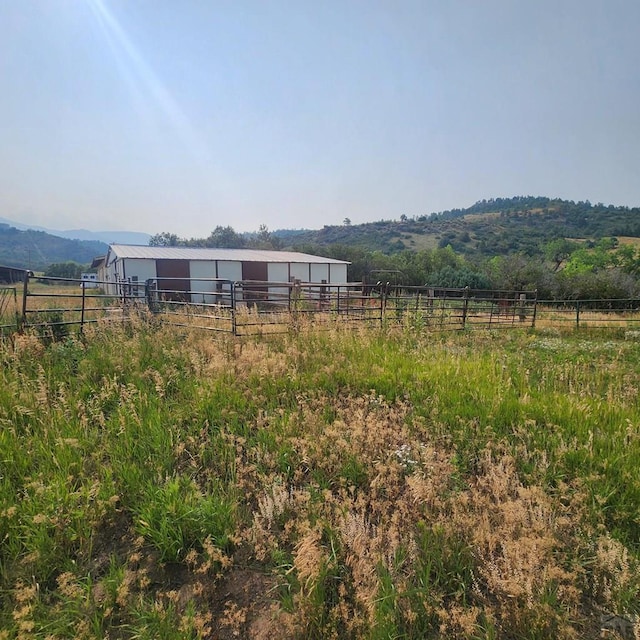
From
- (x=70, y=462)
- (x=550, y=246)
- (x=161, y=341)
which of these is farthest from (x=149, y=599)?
(x=550, y=246)

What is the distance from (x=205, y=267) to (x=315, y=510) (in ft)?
95.8

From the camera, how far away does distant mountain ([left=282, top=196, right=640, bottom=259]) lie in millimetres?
78812

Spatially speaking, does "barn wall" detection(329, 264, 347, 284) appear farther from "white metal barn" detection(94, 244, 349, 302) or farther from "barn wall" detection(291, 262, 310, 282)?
"barn wall" detection(291, 262, 310, 282)

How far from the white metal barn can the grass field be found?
2196 centimetres

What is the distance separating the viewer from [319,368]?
15.3 feet

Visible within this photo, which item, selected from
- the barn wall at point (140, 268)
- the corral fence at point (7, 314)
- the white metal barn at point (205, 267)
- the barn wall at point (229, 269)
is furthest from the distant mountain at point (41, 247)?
the corral fence at point (7, 314)

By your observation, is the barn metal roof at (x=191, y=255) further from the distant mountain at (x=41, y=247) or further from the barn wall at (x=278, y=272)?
the distant mountain at (x=41, y=247)

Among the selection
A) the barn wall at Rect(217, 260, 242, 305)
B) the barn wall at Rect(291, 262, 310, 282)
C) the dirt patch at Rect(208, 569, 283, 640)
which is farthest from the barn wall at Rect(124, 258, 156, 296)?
the dirt patch at Rect(208, 569, 283, 640)

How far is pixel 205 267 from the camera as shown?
29422 mm

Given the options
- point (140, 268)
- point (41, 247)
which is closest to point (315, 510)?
point (140, 268)

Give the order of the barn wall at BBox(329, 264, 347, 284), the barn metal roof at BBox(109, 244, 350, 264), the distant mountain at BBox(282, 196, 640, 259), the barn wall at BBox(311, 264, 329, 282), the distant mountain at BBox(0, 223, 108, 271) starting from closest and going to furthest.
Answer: the barn metal roof at BBox(109, 244, 350, 264), the barn wall at BBox(311, 264, 329, 282), the barn wall at BBox(329, 264, 347, 284), the distant mountain at BBox(282, 196, 640, 259), the distant mountain at BBox(0, 223, 108, 271)

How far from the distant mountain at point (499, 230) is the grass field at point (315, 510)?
67.5 m

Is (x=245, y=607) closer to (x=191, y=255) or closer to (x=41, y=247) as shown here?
(x=191, y=255)

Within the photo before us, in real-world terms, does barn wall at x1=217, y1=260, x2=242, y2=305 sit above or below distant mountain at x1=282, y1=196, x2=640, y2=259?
below
